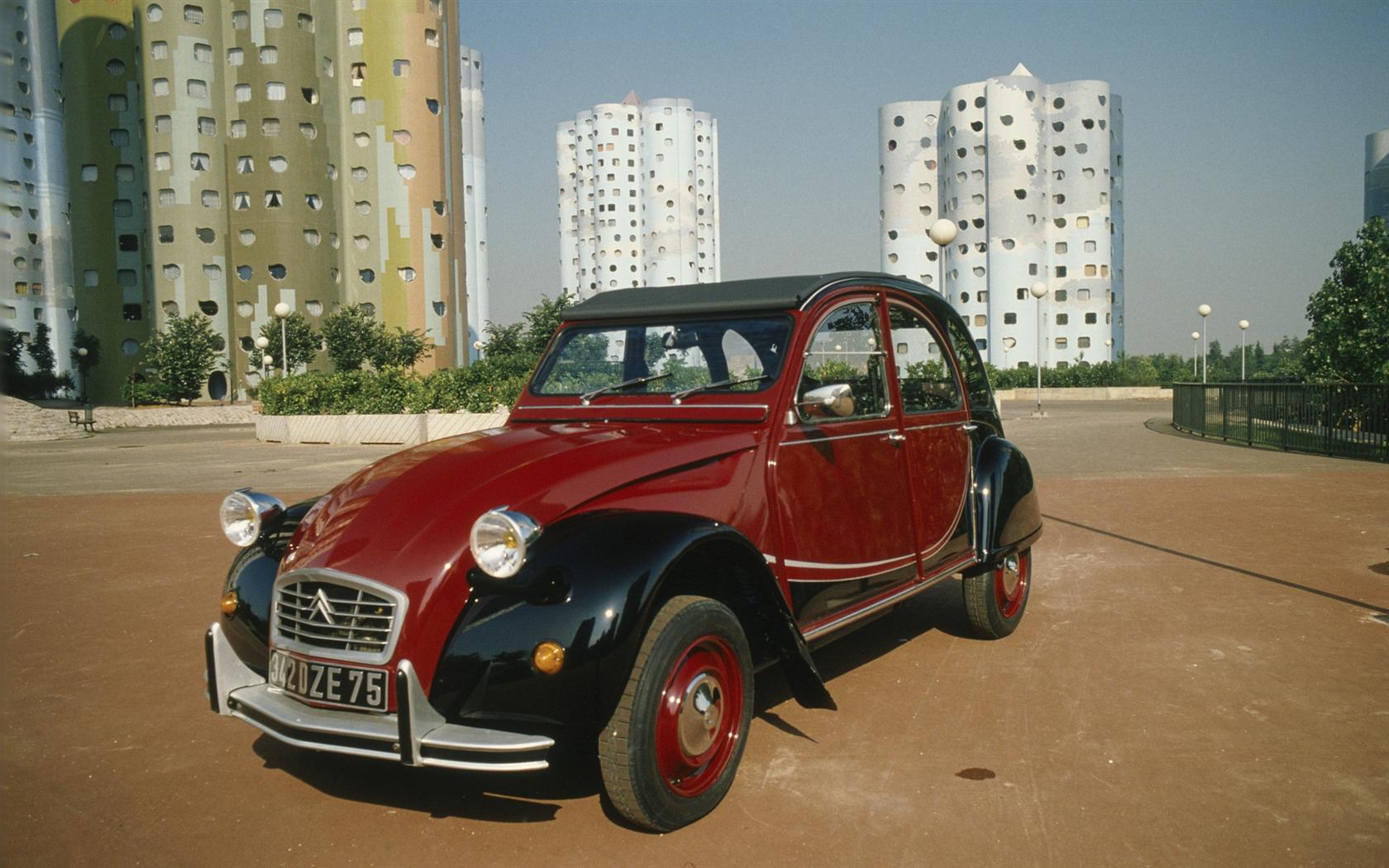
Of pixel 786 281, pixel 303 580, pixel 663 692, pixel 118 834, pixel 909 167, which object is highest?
pixel 909 167

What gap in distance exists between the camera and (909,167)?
9650 centimetres

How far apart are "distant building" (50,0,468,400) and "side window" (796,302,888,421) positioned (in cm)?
6310

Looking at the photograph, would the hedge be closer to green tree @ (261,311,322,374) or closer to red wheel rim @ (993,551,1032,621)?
red wheel rim @ (993,551,1032,621)

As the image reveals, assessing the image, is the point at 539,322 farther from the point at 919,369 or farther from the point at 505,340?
the point at 919,369

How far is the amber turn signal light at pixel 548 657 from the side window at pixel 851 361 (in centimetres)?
177

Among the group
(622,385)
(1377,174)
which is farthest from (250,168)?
(1377,174)

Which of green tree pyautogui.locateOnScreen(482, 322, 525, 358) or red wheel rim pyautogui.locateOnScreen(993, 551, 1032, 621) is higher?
green tree pyautogui.locateOnScreen(482, 322, 525, 358)

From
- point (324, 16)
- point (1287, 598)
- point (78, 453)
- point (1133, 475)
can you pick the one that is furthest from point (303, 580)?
point (324, 16)

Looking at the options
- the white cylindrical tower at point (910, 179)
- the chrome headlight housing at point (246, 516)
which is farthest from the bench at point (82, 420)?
the white cylindrical tower at point (910, 179)

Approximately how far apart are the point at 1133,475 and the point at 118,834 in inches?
562

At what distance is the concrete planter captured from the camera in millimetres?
25016

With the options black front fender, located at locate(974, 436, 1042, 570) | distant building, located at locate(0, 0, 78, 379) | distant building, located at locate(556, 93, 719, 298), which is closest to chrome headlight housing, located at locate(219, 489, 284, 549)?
distant building, located at locate(0, 0, 78, 379)

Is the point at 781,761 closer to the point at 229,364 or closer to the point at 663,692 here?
the point at 663,692

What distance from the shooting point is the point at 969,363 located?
20.6 feet
